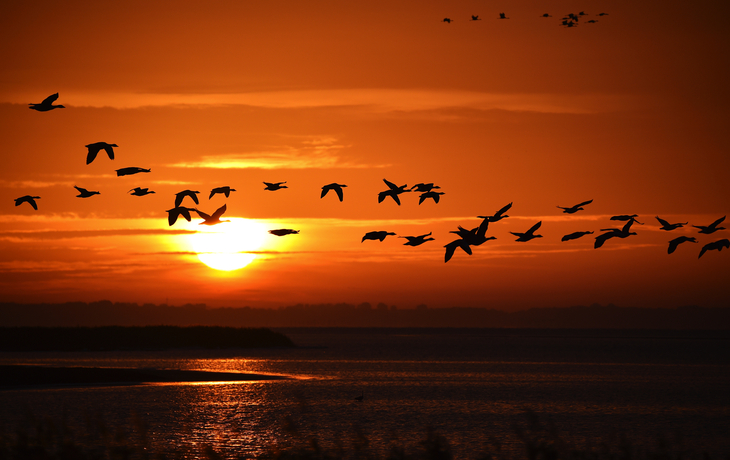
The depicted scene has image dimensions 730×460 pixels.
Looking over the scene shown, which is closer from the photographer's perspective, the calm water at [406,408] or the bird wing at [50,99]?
the bird wing at [50,99]

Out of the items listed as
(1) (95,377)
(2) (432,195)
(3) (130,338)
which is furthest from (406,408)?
(3) (130,338)

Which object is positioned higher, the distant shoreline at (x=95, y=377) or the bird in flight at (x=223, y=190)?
the bird in flight at (x=223, y=190)

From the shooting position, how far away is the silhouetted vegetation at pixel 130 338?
142375mm

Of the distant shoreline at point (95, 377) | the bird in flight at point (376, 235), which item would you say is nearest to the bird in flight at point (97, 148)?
the bird in flight at point (376, 235)

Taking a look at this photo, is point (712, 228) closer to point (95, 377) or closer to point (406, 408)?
point (406, 408)

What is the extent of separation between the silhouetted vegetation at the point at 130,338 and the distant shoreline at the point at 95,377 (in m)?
57.7

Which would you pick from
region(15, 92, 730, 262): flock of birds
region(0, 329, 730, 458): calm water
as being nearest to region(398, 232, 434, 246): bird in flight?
region(15, 92, 730, 262): flock of birds

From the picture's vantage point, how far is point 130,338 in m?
159

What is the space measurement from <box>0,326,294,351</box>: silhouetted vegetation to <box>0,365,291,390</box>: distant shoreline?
57742 millimetres

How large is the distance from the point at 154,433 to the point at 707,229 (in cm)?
4047

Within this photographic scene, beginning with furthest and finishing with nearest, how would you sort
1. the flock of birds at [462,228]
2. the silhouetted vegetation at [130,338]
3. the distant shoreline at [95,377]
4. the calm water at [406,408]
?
the silhouetted vegetation at [130,338], the distant shoreline at [95,377], the calm water at [406,408], the flock of birds at [462,228]

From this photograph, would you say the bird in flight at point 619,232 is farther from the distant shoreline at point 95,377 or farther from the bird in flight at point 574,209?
the distant shoreline at point 95,377

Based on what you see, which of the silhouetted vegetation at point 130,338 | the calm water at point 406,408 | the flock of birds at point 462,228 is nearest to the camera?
the flock of birds at point 462,228

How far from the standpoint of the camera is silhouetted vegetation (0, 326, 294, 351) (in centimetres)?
14238
